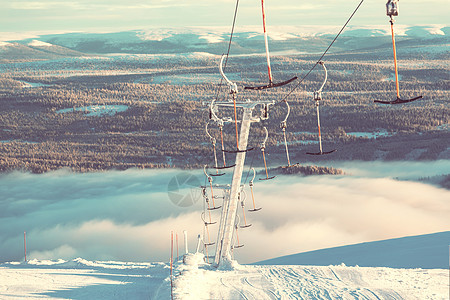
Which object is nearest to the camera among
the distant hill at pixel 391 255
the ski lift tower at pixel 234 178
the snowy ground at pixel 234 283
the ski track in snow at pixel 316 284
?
the ski track in snow at pixel 316 284

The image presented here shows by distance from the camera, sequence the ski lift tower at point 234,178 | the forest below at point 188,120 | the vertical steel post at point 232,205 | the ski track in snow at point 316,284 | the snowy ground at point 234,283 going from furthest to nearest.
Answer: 1. the forest below at point 188,120
2. the vertical steel post at point 232,205
3. the ski lift tower at point 234,178
4. the snowy ground at point 234,283
5. the ski track in snow at point 316,284

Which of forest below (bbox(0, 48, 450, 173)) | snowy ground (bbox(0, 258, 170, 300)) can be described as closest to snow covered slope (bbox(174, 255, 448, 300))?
snowy ground (bbox(0, 258, 170, 300))

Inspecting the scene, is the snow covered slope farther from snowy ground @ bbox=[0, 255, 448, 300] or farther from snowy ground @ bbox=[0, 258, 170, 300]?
snowy ground @ bbox=[0, 258, 170, 300]

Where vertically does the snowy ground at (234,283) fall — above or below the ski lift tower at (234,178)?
below

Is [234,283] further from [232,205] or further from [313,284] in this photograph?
[232,205]

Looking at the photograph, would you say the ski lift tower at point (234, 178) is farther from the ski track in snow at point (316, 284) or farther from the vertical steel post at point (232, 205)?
the ski track in snow at point (316, 284)

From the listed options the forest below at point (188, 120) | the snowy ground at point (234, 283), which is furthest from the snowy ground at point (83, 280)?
the forest below at point (188, 120)
